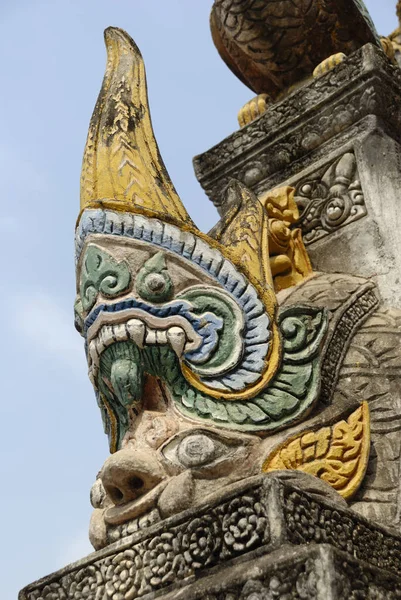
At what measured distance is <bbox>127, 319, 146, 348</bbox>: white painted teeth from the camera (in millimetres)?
3580

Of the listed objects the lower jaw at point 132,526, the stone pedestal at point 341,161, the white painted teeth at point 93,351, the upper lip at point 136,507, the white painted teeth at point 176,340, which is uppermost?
the stone pedestal at point 341,161

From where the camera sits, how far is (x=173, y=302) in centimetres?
369

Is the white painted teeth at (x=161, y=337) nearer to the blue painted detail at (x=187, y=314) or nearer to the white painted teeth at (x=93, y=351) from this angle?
the blue painted detail at (x=187, y=314)

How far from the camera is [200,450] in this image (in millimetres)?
3379

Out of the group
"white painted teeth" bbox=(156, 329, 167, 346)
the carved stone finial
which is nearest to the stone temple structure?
"white painted teeth" bbox=(156, 329, 167, 346)

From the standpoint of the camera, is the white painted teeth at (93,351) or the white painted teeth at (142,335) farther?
the white painted teeth at (93,351)

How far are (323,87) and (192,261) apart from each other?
57.0 inches

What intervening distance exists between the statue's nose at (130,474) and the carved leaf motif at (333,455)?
0.37 meters

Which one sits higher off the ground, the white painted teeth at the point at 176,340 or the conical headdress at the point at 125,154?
the conical headdress at the point at 125,154

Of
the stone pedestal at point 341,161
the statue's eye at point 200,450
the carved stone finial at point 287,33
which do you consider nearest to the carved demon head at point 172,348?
the statue's eye at point 200,450

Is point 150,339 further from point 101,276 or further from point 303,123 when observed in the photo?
point 303,123

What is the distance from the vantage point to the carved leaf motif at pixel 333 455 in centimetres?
337

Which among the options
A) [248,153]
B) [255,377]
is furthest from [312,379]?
[248,153]

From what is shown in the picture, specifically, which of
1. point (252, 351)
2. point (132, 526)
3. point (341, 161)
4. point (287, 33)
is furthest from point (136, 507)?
point (287, 33)
